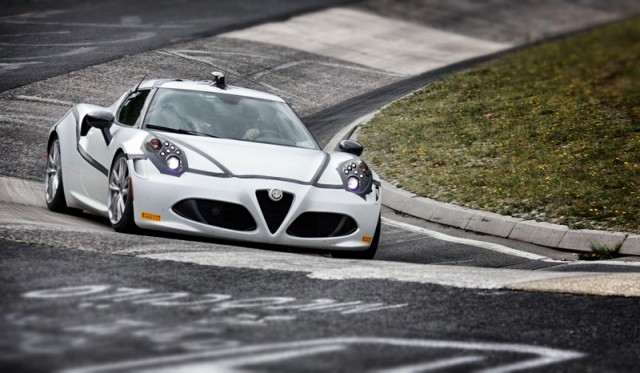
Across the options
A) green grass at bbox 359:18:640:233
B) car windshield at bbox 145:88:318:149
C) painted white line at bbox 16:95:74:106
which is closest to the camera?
car windshield at bbox 145:88:318:149

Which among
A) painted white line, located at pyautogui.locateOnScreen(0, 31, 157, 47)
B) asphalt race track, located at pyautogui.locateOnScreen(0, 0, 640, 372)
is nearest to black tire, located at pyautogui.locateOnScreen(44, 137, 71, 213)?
asphalt race track, located at pyautogui.locateOnScreen(0, 0, 640, 372)

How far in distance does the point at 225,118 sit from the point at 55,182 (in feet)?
5.94

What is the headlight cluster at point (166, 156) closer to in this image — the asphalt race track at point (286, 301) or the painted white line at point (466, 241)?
the asphalt race track at point (286, 301)

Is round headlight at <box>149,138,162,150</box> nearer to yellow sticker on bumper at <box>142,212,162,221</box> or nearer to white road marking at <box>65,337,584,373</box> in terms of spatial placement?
yellow sticker on bumper at <box>142,212,162,221</box>

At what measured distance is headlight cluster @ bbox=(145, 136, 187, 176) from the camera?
945 cm

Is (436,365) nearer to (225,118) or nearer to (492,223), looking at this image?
(225,118)

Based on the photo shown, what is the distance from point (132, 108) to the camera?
35.7ft

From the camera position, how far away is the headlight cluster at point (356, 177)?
9922 millimetres

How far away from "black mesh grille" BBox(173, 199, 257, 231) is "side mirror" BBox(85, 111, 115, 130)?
1.51 m

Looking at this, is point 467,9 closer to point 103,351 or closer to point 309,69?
point 309,69

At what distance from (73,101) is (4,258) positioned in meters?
10.6

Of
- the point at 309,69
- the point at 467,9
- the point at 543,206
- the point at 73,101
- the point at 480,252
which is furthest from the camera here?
the point at 467,9

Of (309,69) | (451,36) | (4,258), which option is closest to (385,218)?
(4,258)

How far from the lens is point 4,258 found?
7824 mm
